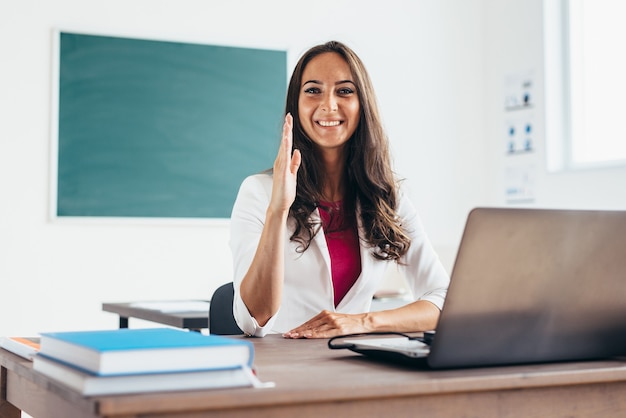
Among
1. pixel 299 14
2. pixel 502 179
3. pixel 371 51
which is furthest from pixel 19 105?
pixel 502 179

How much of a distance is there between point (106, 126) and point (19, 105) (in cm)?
43

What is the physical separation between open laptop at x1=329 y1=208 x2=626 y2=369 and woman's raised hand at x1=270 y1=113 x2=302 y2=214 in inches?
19.3

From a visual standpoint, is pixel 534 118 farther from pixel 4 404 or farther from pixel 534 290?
pixel 4 404

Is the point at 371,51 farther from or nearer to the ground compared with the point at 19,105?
farther from the ground

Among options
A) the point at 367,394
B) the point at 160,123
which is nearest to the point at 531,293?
the point at 367,394

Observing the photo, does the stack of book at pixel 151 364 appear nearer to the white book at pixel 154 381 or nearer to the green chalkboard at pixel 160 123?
the white book at pixel 154 381

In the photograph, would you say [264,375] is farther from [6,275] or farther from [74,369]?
[6,275]

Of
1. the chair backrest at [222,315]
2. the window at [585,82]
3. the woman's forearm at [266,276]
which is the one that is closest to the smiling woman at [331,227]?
the woman's forearm at [266,276]

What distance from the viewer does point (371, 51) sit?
4.85m

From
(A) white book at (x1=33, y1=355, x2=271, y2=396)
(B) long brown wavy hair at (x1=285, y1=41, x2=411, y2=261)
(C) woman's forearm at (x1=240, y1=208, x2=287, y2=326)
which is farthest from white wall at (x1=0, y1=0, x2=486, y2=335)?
(A) white book at (x1=33, y1=355, x2=271, y2=396)

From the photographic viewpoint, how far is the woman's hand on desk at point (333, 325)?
5.09 feet

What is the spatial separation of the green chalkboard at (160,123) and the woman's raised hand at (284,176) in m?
2.49

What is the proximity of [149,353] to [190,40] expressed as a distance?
3.68 metres

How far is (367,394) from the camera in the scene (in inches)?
35.4
